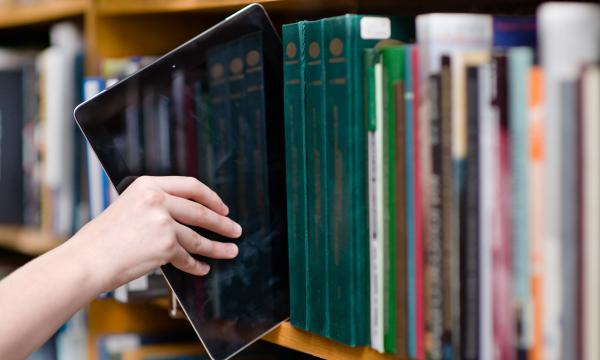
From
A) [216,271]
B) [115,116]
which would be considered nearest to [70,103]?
[115,116]

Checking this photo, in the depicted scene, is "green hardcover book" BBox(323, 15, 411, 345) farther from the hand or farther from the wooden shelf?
the wooden shelf

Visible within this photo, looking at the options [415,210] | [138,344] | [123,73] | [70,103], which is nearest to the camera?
[415,210]

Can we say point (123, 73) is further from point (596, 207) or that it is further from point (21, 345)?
point (596, 207)

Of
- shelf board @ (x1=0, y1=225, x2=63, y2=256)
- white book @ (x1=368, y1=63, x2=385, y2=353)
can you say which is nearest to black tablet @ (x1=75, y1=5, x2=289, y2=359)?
white book @ (x1=368, y1=63, x2=385, y2=353)

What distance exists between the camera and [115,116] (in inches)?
43.7

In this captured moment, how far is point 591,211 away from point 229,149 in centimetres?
53

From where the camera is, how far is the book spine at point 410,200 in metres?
0.86

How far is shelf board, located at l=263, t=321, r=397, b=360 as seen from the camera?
38.9 inches

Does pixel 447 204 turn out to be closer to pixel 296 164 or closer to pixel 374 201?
pixel 374 201

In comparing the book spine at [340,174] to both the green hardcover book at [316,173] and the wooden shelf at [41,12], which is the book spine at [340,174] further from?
the wooden shelf at [41,12]

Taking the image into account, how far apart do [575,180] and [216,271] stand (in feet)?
1.74

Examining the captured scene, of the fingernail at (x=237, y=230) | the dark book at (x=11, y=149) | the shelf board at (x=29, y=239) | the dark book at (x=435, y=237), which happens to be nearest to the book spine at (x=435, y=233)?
the dark book at (x=435, y=237)

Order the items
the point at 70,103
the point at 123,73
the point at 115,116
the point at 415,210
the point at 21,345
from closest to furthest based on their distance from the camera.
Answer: the point at 415,210 → the point at 21,345 → the point at 115,116 → the point at 123,73 → the point at 70,103

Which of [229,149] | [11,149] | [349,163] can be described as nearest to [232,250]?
[229,149]
